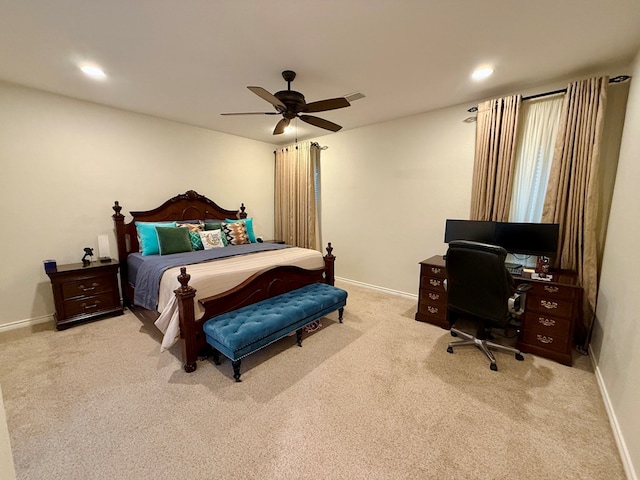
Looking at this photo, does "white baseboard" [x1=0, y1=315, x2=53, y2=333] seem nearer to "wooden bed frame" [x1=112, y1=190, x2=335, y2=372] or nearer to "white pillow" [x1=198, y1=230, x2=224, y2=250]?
"wooden bed frame" [x1=112, y1=190, x2=335, y2=372]

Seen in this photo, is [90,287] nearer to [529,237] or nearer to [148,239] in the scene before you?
[148,239]

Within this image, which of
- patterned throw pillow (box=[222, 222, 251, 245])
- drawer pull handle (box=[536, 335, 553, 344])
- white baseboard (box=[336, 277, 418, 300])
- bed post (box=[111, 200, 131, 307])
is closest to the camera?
drawer pull handle (box=[536, 335, 553, 344])

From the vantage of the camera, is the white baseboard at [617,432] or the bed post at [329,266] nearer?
the white baseboard at [617,432]

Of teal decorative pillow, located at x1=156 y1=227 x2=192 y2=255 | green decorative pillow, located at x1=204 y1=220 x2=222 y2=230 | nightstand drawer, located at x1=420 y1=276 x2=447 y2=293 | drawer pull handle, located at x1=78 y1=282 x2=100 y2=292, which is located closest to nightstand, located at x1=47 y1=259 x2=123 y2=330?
drawer pull handle, located at x1=78 y1=282 x2=100 y2=292

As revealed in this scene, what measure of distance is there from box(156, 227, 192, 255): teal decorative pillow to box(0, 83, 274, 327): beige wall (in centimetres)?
81

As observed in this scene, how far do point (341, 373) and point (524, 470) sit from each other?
123 cm

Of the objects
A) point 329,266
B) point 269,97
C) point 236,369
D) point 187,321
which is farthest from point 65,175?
point 329,266

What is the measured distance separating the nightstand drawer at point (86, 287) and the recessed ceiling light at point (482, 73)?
4.65m

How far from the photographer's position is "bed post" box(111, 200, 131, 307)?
3578 millimetres

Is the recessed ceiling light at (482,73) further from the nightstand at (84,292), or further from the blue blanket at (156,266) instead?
the nightstand at (84,292)

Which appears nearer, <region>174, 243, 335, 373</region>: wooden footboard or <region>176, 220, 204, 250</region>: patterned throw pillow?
<region>174, 243, 335, 373</region>: wooden footboard

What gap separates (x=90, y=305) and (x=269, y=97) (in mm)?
3160

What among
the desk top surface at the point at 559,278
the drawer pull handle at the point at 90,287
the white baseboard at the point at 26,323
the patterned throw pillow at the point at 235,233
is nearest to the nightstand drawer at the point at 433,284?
the desk top surface at the point at 559,278

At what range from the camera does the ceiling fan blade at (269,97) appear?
2.14 metres
